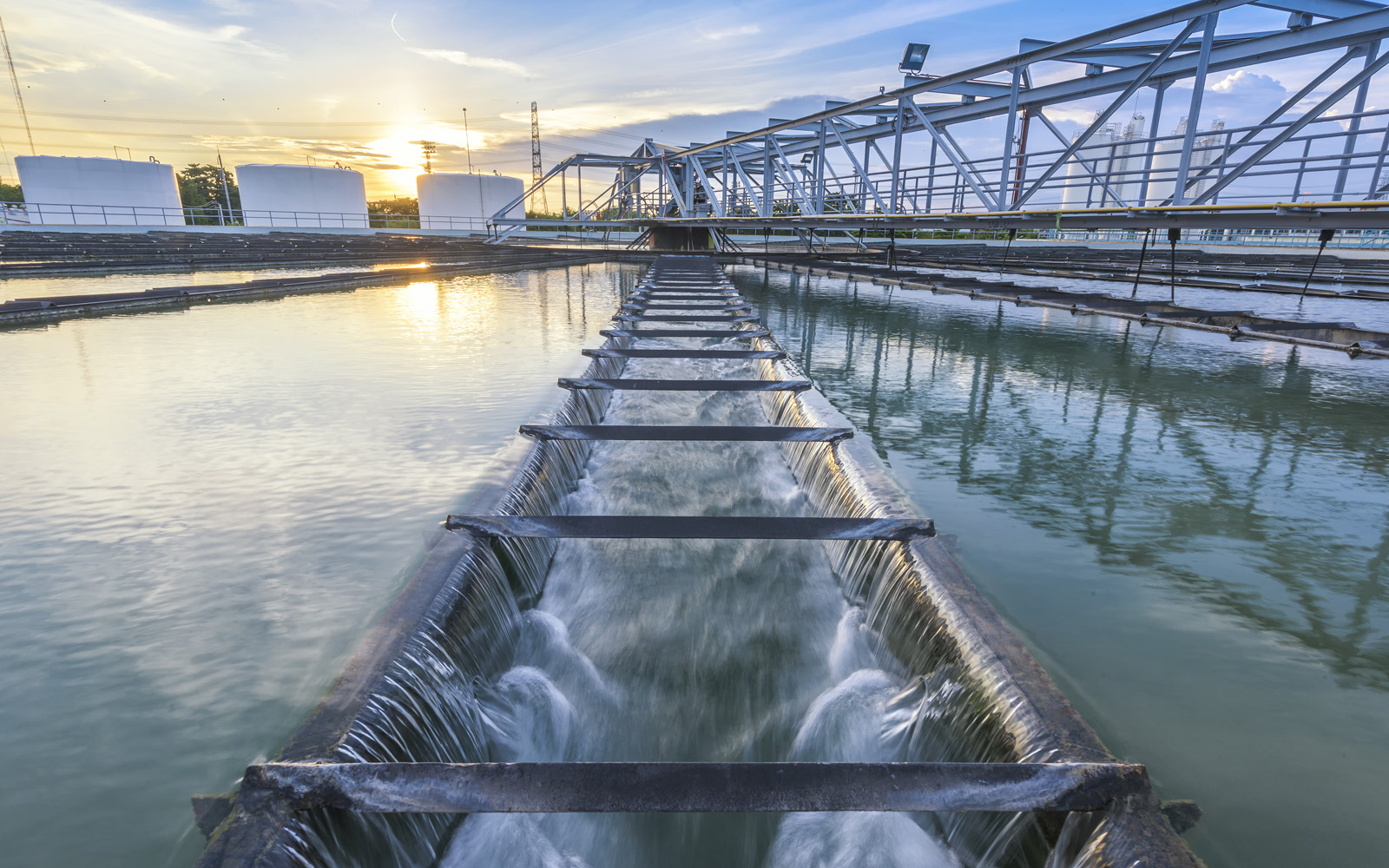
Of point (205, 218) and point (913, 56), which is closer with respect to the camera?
point (913, 56)

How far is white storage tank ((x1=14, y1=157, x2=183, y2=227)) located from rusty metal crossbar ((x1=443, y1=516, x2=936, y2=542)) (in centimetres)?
3949

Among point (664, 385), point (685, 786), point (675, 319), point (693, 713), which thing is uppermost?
point (675, 319)

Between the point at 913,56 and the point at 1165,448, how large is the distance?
50.7 feet

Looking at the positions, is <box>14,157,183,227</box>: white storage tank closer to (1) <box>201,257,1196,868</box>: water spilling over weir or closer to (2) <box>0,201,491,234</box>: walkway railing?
(2) <box>0,201,491,234</box>: walkway railing

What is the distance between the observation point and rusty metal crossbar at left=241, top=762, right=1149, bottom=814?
1.52m

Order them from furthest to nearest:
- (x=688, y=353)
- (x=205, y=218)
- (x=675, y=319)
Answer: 1. (x=205, y=218)
2. (x=675, y=319)
3. (x=688, y=353)

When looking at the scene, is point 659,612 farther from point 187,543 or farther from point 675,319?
point 675,319

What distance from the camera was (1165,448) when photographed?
15.4ft

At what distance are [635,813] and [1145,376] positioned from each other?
23.4 feet

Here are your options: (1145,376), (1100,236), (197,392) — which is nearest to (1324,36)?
(1145,376)

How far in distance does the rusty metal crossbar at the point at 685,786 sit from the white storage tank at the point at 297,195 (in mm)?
43632

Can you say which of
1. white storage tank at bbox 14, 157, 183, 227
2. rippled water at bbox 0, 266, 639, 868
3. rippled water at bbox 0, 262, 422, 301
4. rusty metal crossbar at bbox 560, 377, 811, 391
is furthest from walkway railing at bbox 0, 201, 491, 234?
rusty metal crossbar at bbox 560, 377, 811, 391

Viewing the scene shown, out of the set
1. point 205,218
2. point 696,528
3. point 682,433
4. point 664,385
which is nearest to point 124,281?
point 664,385

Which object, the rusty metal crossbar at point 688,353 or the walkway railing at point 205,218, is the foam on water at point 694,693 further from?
the walkway railing at point 205,218
